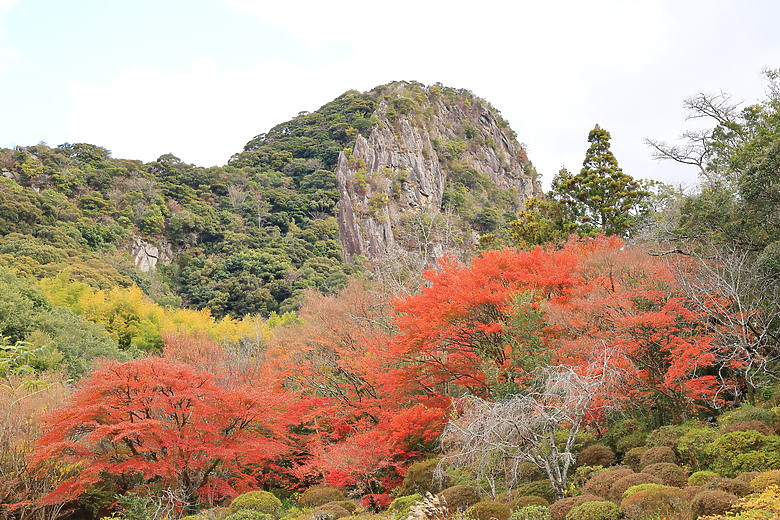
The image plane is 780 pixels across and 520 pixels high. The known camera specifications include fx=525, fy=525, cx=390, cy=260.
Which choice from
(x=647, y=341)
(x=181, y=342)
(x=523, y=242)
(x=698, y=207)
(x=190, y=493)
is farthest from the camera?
(x=523, y=242)

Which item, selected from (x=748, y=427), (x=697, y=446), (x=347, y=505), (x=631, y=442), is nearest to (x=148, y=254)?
(x=347, y=505)

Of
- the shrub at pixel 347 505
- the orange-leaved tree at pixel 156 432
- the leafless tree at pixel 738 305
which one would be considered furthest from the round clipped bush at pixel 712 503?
the orange-leaved tree at pixel 156 432

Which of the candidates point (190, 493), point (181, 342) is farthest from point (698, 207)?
point (181, 342)

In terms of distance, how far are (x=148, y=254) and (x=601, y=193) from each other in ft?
119

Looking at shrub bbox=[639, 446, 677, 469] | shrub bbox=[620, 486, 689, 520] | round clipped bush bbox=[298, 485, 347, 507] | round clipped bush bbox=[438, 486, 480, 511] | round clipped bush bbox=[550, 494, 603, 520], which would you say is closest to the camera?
shrub bbox=[620, 486, 689, 520]

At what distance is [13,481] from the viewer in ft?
35.9

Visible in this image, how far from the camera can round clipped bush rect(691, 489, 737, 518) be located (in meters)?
6.31

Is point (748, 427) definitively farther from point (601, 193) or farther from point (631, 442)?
point (601, 193)

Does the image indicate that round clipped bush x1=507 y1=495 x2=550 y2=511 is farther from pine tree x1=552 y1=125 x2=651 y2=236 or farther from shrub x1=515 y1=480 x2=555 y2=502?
pine tree x1=552 y1=125 x2=651 y2=236

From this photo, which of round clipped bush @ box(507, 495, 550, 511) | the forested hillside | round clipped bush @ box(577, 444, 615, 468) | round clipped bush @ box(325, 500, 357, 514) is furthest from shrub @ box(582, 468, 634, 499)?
round clipped bush @ box(325, 500, 357, 514)

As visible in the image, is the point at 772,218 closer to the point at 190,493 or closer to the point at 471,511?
the point at 471,511

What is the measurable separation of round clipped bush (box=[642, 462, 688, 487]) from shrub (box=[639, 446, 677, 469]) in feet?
2.34

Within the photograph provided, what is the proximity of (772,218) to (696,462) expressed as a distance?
7.03 meters

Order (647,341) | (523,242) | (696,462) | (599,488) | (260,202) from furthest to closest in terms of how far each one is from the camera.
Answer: (260,202) → (523,242) → (647,341) → (696,462) → (599,488)
